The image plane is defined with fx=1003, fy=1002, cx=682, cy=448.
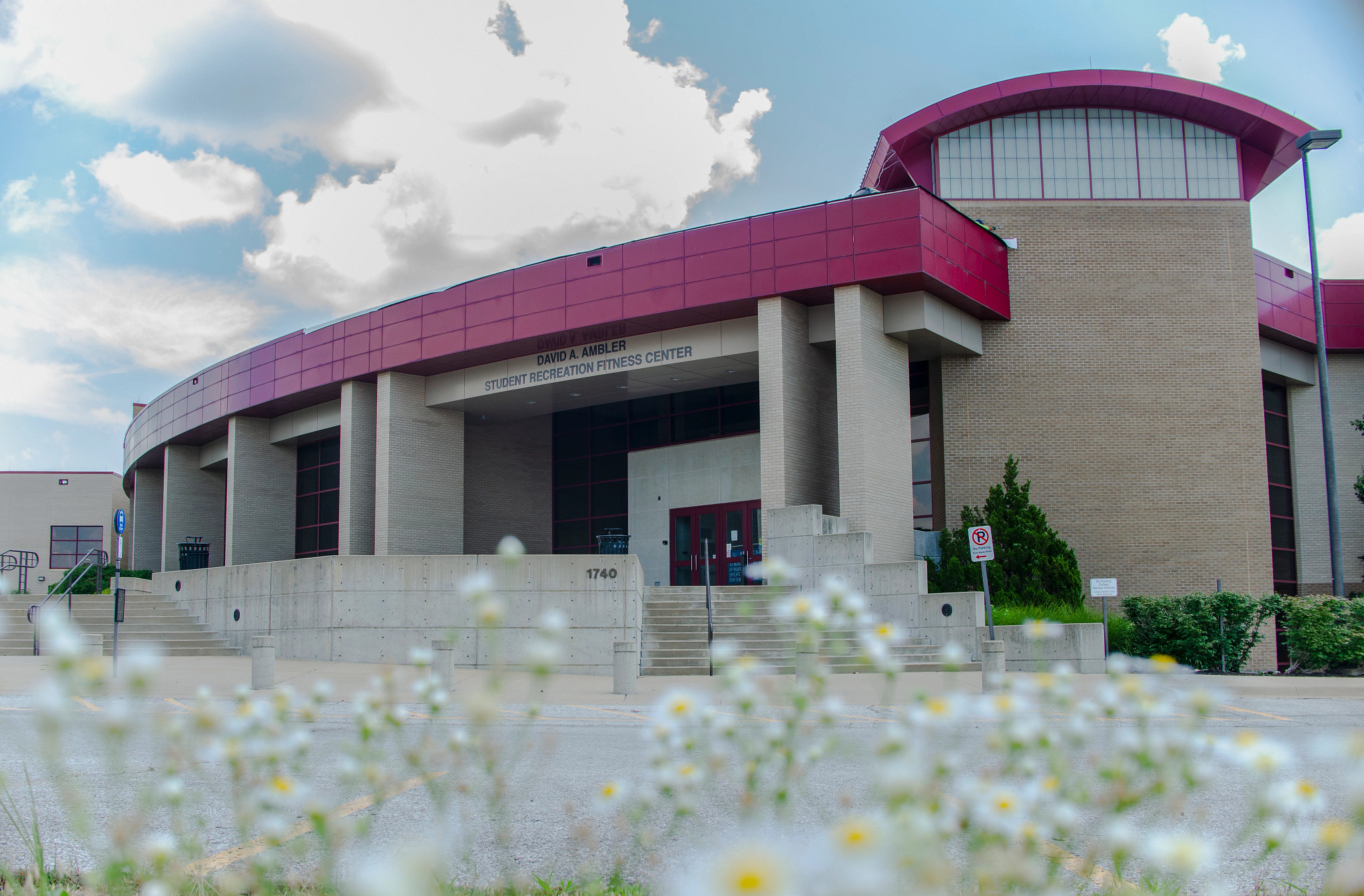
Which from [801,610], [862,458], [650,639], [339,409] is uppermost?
[339,409]

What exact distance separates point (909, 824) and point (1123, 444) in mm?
25345

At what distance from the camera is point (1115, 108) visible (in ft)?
86.6

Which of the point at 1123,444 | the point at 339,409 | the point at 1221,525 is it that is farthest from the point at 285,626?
the point at 1221,525

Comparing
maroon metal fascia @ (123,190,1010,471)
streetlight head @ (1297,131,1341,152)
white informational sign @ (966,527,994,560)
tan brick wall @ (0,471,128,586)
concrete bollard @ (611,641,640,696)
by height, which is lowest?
concrete bollard @ (611,641,640,696)

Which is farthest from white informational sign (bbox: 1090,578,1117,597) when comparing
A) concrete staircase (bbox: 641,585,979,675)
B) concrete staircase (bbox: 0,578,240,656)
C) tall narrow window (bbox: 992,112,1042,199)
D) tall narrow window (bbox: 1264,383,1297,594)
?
concrete staircase (bbox: 0,578,240,656)

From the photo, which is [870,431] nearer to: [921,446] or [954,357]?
[954,357]

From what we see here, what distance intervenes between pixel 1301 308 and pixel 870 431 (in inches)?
618

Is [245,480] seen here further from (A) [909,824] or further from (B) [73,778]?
(A) [909,824]

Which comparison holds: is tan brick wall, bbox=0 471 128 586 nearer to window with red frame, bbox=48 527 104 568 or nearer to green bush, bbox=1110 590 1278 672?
window with red frame, bbox=48 527 104 568

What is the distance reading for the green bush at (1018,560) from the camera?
72.6 ft

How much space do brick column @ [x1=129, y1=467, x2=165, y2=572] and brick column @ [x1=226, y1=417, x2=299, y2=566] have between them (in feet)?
40.8

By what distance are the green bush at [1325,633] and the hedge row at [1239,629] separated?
12 millimetres

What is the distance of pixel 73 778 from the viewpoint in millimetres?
7266

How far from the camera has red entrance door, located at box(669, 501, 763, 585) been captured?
28.7 m
